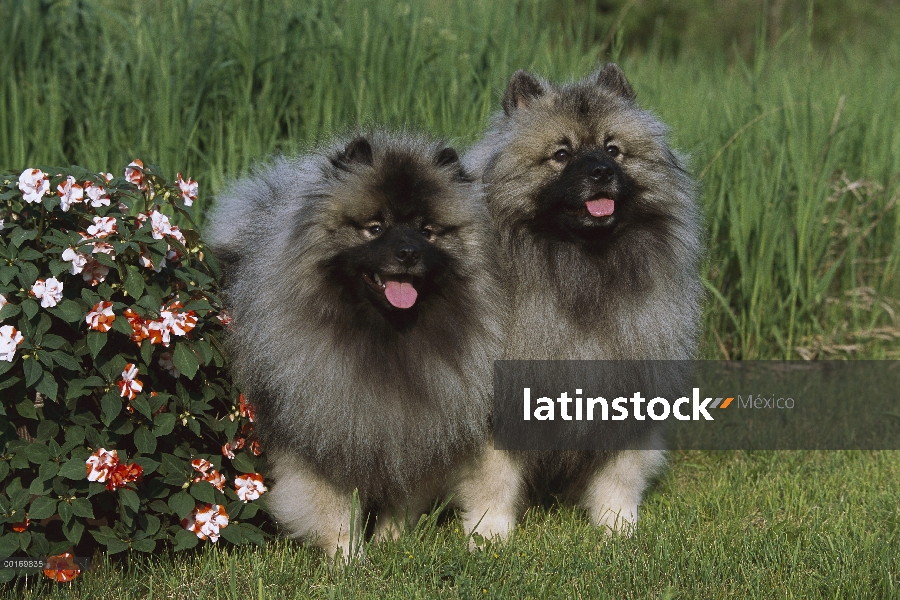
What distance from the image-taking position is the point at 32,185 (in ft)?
10.2

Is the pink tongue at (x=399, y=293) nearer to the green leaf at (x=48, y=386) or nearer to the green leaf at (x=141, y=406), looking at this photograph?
the green leaf at (x=141, y=406)

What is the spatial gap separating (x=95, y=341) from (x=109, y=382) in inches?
6.5

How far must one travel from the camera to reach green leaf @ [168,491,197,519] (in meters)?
3.28

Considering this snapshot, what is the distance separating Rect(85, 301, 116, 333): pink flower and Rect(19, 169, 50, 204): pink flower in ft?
1.42

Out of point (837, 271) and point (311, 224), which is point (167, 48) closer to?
point (311, 224)

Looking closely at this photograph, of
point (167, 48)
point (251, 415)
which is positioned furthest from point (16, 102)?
point (251, 415)

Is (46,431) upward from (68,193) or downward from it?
downward

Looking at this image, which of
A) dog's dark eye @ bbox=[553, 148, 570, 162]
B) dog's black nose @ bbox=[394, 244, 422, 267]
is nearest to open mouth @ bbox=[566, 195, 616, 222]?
dog's dark eye @ bbox=[553, 148, 570, 162]

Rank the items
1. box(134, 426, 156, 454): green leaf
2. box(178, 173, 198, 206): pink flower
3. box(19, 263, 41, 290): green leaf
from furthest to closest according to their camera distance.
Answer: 1. box(178, 173, 198, 206): pink flower
2. box(134, 426, 156, 454): green leaf
3. box(19, 263, 41, 290): green leaf

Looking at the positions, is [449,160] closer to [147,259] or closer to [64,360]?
[147,259]

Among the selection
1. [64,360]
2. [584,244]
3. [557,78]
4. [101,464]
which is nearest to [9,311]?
[64,360]

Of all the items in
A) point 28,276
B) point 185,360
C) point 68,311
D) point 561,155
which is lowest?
point 185,360

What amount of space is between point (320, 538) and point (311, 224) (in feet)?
4.04

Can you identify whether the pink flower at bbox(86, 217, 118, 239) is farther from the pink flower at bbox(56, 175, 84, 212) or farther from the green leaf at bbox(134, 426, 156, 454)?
the green leaf at bbox(134, 426, 156, 454)
